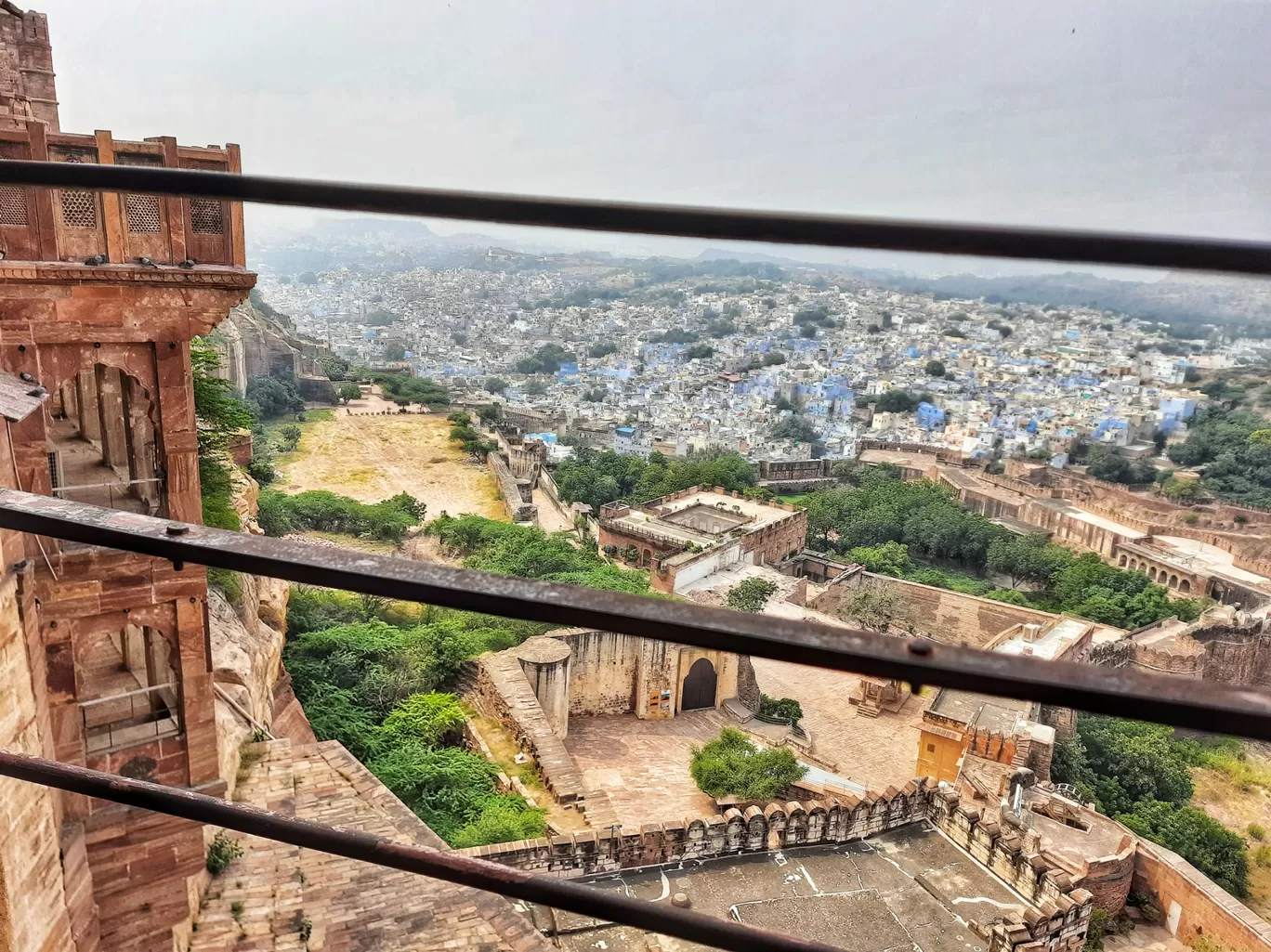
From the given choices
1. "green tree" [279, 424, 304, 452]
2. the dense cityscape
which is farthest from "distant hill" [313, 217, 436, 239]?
"green tree" [279, 424, 304, 452]

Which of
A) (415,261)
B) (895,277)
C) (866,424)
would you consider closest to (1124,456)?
(866,424)

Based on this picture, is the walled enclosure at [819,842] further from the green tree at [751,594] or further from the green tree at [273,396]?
the green tree at [273,396]

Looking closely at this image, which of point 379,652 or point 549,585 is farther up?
point 549,585

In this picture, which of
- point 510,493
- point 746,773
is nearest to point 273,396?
point 510,493

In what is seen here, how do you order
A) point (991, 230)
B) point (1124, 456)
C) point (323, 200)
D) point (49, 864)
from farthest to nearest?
1. point (1124, 456)
2. point (49, 864)
3. point (323, 200)
4. point (991, 230)

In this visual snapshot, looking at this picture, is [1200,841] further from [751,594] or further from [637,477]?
[637,477]

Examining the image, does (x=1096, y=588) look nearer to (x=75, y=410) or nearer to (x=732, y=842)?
(x=732, y=842)

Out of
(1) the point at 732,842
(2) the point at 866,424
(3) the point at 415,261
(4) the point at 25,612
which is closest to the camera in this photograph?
(4) the point at 25,612
